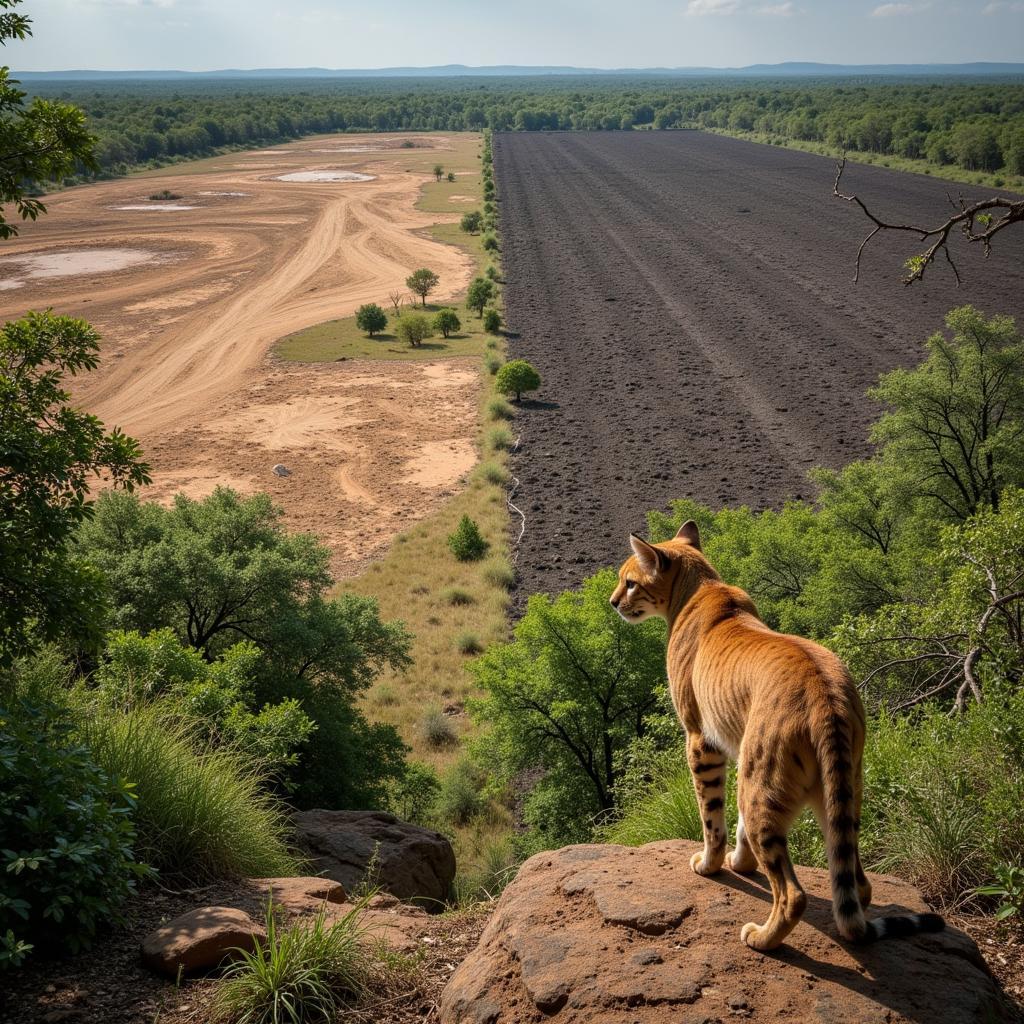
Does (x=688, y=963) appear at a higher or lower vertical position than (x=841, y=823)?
lower

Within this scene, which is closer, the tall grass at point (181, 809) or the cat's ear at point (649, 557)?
the cat's ear at point (649, 557)

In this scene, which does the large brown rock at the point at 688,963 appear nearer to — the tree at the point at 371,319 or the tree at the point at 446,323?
the tree at the point at 446,323

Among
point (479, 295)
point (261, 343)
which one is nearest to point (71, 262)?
point (261, 343)

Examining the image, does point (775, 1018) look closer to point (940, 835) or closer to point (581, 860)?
point (581, 860)

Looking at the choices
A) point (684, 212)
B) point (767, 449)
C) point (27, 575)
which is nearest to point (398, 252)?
point (684, 212)

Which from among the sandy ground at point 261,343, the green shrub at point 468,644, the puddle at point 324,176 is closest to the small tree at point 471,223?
the sandy ground at point 261,343

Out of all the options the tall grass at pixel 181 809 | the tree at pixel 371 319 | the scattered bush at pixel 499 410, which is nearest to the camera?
the tall grass at pixel 181 809

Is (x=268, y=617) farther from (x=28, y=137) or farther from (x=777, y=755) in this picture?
(x=777, y=755)
